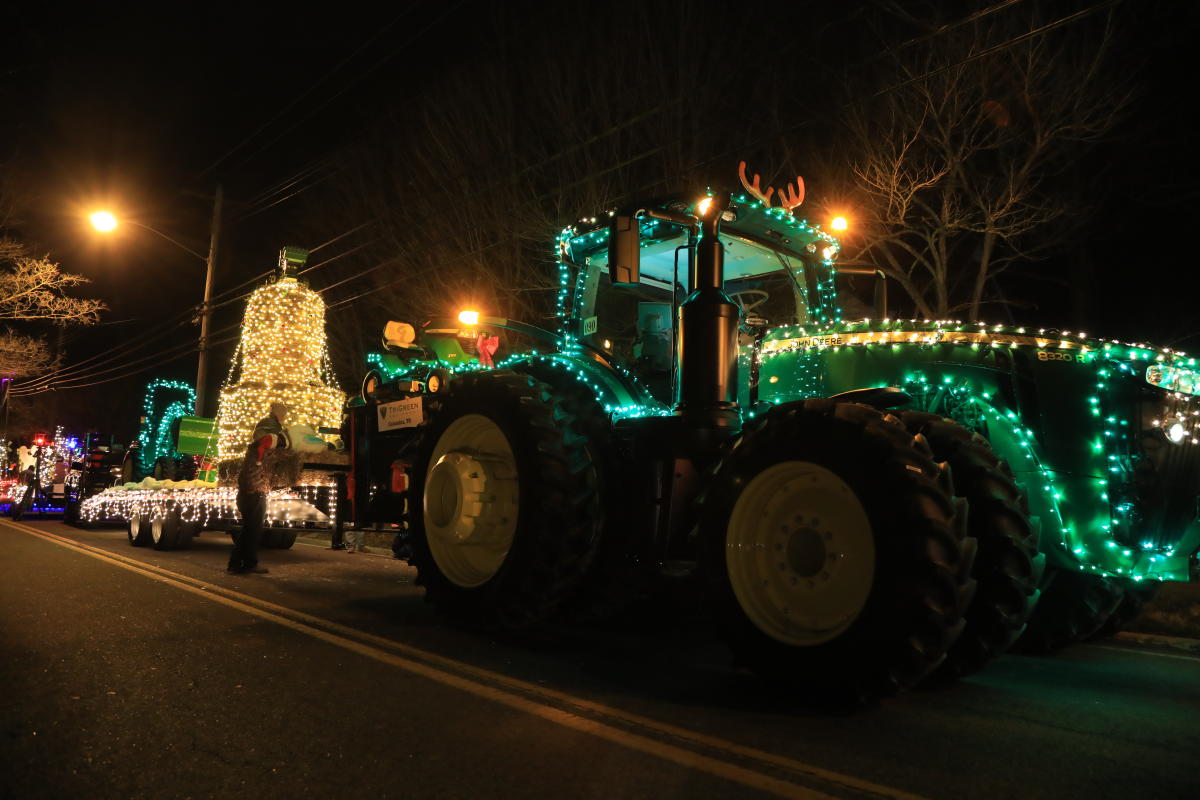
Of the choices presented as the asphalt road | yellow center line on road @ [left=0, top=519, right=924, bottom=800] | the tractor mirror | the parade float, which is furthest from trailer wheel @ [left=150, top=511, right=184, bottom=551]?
the tractor mirror

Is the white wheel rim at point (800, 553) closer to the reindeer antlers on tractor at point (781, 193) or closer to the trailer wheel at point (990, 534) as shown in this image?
the trailer wheel at point (990, 534)

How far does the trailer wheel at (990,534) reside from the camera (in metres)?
4.07

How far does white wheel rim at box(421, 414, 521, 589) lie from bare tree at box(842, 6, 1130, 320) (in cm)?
830

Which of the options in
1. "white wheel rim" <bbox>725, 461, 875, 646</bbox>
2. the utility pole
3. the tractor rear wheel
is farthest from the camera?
the utility pole

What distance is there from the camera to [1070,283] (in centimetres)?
1605

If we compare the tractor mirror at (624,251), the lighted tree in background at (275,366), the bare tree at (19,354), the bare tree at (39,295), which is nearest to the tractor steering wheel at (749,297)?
the tractor mirror at (624,251)

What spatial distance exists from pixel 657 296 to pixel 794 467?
112 inches

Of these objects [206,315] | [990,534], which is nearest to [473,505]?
[990,534]

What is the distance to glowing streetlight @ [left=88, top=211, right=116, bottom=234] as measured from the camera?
819 inches

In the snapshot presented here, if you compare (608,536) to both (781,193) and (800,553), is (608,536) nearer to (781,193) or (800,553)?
(800,553)

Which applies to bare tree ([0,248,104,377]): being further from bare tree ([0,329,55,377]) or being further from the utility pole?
the utility pole

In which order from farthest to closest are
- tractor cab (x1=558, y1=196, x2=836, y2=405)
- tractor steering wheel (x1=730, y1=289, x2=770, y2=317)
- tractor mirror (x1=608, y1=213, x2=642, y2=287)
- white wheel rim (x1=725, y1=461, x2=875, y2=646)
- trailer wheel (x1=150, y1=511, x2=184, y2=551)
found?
trailer wheel (x1=150, y1=511, x2=184, y2=551), tractor steering wheel (x1=730, y1=289, x2=770, y2=317), tractor cab (x1=558, y1=196, x2=836, y2=405), tractor mirror (x1=608, y1=213, x2=642, y2=287), white wheel rim (x1=725, y1=461, x2=875, y2=646)

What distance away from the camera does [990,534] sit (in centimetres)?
413

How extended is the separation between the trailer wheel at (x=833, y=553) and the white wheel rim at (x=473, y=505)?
199cm
